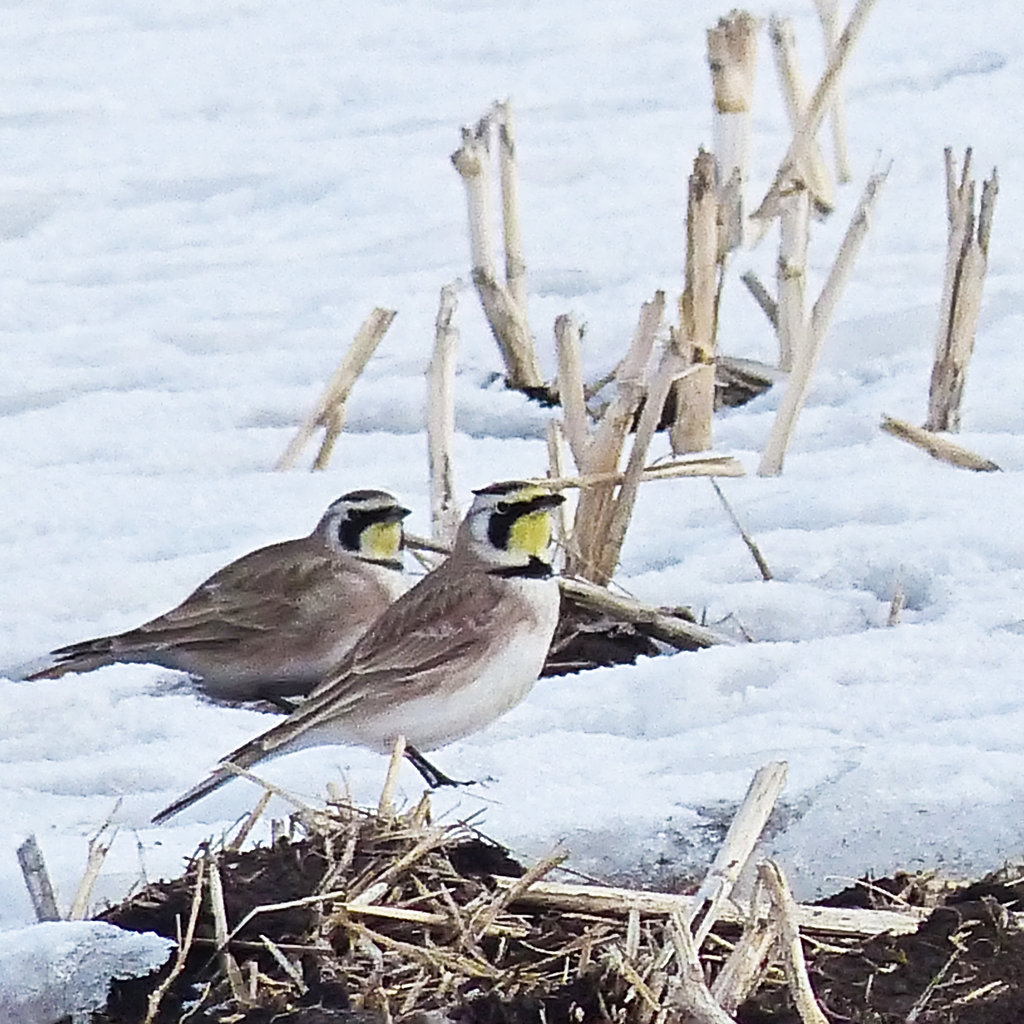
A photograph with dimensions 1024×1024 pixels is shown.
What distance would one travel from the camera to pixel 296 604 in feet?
18.8

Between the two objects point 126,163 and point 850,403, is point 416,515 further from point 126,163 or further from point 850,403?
point 126,163

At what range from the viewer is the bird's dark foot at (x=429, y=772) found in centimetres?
441

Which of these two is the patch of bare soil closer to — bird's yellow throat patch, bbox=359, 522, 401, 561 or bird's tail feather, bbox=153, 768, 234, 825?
bird's tail feather, bbox=153, 768, 234, 825

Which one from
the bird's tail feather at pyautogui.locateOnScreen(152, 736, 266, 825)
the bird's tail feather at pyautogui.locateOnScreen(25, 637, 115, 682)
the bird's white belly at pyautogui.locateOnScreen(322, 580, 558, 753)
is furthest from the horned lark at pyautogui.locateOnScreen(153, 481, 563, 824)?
the bird's tail feather at pyautogui.locateOnScreen(25, 637, 115, 682)

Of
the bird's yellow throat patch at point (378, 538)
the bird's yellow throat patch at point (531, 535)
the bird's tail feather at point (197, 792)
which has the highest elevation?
the bird's yellow throat patch at point (531, 535)

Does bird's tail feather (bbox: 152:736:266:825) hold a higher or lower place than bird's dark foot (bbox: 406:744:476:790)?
higher

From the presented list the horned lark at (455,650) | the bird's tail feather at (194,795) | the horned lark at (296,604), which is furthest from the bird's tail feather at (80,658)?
the bird's tail feather at (194,795)

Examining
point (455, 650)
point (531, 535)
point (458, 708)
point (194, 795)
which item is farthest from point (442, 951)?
point (531, 535)

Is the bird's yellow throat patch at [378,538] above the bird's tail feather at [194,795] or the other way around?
the other way around

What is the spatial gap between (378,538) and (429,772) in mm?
1252

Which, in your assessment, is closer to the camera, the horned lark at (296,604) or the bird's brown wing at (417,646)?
the bird's brown wing at (417,646)

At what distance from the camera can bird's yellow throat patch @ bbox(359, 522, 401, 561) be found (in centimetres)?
571

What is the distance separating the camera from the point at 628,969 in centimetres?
297

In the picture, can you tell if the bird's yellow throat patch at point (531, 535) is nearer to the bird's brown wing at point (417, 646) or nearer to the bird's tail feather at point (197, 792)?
the bird's brown wing at point (417, 646)
